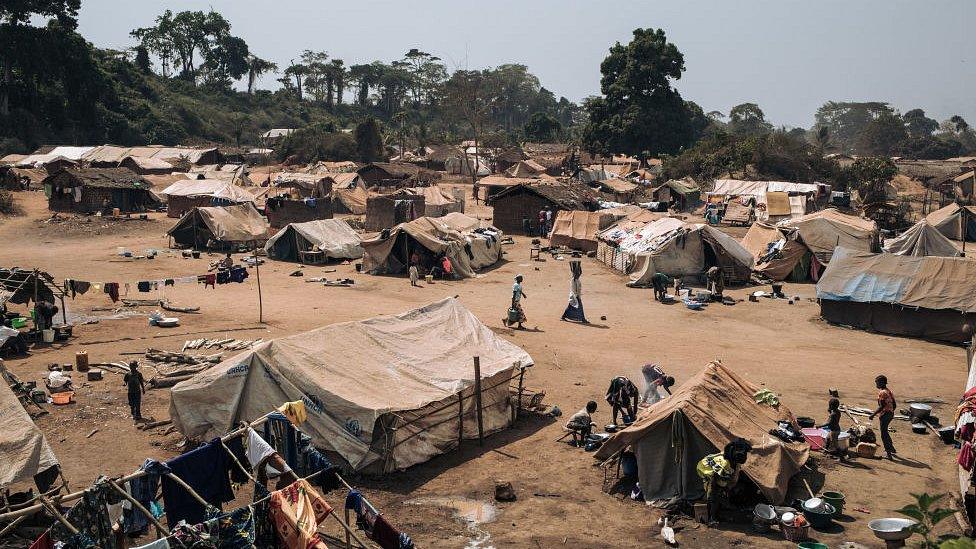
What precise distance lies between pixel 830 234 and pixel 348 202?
27661mm

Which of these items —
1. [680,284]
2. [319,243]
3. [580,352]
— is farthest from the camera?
[319,243]

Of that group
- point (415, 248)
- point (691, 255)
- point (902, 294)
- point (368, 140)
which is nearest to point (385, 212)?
point (415, 248)

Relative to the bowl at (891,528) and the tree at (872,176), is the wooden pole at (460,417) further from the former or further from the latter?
the tree at (872,176)

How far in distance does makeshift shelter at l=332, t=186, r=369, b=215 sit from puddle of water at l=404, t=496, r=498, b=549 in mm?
37895

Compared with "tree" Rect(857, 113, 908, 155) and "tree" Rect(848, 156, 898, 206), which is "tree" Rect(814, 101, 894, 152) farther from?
"tree" Rect(848, 156, 898, 206)

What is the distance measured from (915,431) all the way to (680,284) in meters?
13.8

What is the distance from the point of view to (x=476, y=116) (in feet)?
254

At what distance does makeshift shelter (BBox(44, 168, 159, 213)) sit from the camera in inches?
1694

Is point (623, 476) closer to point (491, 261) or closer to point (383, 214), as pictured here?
point (491, 261)

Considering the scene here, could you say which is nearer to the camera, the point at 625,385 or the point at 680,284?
the point at 625,385

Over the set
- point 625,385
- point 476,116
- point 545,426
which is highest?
point 476,116

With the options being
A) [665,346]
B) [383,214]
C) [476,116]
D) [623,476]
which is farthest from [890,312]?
[476,116]

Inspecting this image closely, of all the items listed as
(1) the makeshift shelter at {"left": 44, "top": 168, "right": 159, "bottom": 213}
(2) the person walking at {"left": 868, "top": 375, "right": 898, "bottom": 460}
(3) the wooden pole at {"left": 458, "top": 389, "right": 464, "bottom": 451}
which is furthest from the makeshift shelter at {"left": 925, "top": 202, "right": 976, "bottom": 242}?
(1) the makeshift shelter at {"left": 44, "top": 168, "right": 159, "bottom": 213}

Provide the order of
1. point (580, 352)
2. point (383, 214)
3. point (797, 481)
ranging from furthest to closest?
point (383, 214) → point (580, 352) → point (797, 481)
